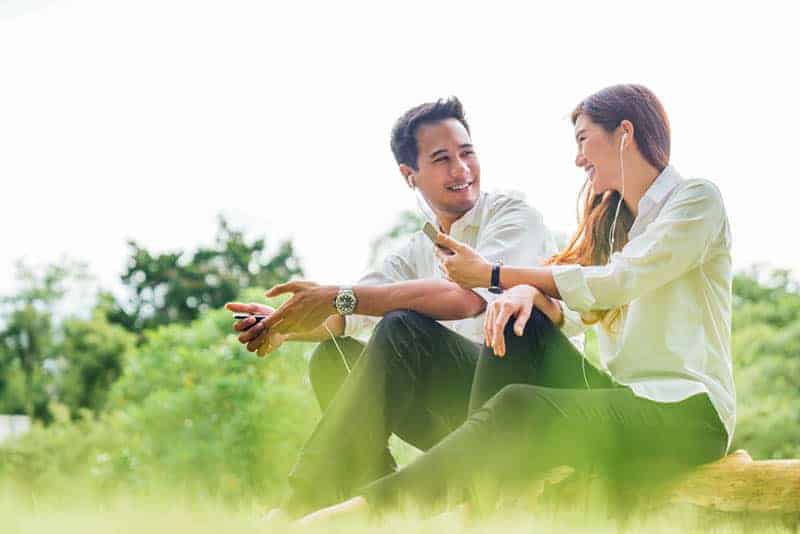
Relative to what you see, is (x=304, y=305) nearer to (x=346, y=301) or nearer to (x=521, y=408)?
(x=346, y=301)

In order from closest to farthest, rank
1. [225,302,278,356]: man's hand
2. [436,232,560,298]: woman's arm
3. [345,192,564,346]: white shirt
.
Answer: [436,232,560,298]: woman's arm, [225,302,278,356]: man's hand, [345,192,564,346]: white shirt

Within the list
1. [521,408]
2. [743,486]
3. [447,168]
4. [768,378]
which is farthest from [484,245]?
[768,378]

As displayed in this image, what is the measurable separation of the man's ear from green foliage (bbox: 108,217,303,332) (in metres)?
17.9

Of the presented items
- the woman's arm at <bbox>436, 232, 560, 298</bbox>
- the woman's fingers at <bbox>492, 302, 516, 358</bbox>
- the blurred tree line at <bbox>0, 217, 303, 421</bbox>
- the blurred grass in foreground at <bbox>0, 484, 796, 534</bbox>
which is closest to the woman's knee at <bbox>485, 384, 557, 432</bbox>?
the woman's fingers at <bbox>492, 302, 516, 358</bbox>

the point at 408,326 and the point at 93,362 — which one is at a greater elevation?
the point at 408,326

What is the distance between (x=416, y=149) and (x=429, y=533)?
1.92 metres

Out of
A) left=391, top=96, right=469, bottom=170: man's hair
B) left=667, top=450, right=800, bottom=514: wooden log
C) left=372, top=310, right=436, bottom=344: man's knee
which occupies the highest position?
left=391, top=96, right=469, bottom=170: man's hair

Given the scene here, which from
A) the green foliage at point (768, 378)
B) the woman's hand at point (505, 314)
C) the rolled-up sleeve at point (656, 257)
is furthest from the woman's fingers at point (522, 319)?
the green foliage at point (768, 378)

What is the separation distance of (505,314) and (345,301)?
0.67m

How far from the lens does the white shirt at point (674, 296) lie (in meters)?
2.67

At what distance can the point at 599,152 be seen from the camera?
9.61 ft

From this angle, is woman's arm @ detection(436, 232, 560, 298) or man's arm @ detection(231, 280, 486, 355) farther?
man's arm @ detection(231, 280, 486, 355)

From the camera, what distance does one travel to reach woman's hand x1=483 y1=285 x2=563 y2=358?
8.67ft

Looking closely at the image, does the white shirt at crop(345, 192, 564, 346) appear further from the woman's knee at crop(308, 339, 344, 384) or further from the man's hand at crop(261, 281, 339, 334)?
the man's hand at crop(261, 281, 339, 334)
